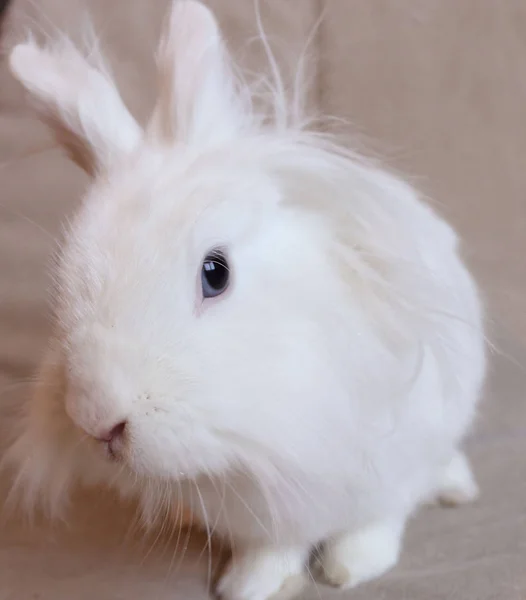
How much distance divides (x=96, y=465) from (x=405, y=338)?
32 cm

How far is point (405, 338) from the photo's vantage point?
0.70 meters

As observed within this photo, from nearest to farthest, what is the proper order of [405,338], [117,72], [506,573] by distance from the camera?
[405,338] → [506,573] → [117,72]

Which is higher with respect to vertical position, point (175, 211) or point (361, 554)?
point (175, 211)

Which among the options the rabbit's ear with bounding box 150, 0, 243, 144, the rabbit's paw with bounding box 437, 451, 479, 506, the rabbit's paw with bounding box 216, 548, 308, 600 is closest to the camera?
the rabbit's ear with bounding box 150, 0, 243, 144

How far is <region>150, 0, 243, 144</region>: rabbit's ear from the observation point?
0.71 m

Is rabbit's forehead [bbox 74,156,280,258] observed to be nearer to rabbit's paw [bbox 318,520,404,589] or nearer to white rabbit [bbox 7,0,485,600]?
white rabbit [bbox 7,0,485,600]

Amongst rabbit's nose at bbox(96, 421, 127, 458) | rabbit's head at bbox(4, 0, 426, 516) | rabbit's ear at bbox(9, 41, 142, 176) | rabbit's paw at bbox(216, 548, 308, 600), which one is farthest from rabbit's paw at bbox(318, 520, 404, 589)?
rabbit's ear at bbox(9, 41, 142, 176)

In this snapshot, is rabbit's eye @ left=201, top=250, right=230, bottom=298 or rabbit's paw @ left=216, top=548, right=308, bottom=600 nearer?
rabbit's eye @ left=201, top=250, right=230, bottom=298

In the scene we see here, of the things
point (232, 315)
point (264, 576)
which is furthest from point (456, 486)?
point (232, 315)

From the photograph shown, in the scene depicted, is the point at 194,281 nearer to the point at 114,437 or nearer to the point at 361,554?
the point at 114,437

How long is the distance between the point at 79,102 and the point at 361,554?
0.64 metres

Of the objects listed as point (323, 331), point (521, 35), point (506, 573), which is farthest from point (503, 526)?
point (521, 35)

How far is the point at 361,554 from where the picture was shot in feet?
3.12

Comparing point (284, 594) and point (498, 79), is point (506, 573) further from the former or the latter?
point (498, 79)
